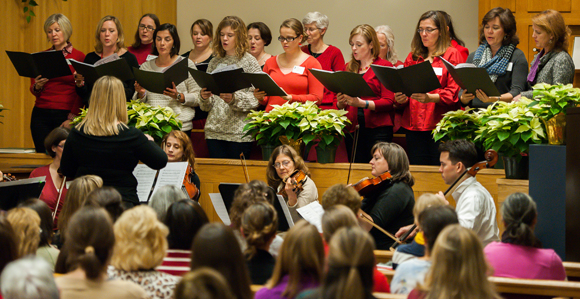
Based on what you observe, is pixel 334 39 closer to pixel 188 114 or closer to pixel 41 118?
pixel 188 114

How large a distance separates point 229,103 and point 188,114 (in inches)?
17.3

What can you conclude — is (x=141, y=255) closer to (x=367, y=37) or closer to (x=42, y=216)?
(x=42, y=216)

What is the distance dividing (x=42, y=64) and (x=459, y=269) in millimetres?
4098

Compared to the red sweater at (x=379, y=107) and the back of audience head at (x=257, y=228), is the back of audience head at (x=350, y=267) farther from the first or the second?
the red sweater at (x=379, y=107)

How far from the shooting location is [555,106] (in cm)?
361

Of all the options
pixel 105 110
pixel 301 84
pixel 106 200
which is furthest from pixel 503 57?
pixel 106 200

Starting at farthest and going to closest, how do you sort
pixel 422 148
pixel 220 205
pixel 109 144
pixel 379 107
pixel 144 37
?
pixel 144 37 < pixel 379 107 < pixel 422 148 < pixel 220 205 < pixel 109 144

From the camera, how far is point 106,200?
8.46ft

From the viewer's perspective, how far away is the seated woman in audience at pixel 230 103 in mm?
4797

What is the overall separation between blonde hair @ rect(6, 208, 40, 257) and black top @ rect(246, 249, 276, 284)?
0.75 m

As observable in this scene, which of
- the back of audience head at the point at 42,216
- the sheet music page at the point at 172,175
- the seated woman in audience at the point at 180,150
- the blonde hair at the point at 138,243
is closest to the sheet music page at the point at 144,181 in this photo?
the sheet music page at the point at 172,175

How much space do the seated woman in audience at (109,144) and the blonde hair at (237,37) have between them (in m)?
1.86

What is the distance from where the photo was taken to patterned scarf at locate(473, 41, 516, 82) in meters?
4.44

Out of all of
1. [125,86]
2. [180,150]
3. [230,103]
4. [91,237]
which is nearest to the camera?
[91,237]
